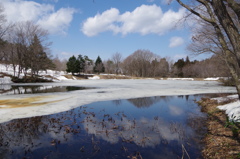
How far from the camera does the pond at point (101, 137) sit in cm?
440

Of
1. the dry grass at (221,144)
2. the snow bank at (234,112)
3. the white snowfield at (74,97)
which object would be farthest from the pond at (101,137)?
the white snowfield at (74,97)

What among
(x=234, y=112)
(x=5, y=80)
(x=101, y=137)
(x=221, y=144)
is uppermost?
(x=5, y=80)

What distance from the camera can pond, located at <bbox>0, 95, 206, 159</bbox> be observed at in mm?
4398

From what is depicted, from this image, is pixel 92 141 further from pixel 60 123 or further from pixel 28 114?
pixel 28 114

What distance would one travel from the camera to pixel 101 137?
5.54m

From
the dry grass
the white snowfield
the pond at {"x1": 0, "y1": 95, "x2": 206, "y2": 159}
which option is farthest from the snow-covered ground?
the dry grass

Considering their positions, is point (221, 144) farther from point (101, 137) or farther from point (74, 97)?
point (74, 97)

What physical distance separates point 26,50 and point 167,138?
4134 centimetres

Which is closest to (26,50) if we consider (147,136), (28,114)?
(28,114)

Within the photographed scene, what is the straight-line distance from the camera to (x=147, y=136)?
18.3 ft

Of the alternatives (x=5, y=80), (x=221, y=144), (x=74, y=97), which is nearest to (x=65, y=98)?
(x=74, y=97)

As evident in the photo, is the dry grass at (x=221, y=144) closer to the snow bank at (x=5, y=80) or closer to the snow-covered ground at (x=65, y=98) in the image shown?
the snow-covered ground at (x=65, y=98)

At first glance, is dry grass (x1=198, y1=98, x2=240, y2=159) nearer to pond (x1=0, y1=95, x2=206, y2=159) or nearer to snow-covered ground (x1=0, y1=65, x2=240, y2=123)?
pond (x1=0, y1=95, x2=206, y2=159)

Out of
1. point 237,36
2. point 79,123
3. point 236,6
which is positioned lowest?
point 79,123
